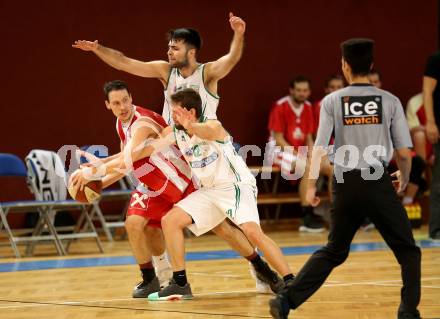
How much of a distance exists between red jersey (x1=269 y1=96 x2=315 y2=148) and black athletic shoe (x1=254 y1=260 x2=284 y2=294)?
586 cm

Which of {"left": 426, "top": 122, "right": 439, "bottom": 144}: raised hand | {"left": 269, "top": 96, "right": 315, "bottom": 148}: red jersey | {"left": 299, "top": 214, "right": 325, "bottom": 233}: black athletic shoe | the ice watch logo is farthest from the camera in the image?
{"left": 269, "top": 96, "right": 315, "bottom": 148}: red jersey

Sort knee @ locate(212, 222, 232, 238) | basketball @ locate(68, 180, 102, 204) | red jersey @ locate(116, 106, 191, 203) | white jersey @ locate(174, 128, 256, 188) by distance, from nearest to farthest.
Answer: white jersey @ locate(174, 128, 256, 188), basketball @ locate(68, 180, 102, 204), knee @ locate(212, 222, 232, 238), red jersey @ locate(116, 106, 191, 203)

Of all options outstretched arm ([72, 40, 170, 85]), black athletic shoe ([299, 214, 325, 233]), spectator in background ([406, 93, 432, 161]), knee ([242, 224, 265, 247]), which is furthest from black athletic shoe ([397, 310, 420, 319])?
spectator in background ([406, 93, 432, 161])

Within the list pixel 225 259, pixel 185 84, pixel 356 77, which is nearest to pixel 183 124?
pixel 185 84

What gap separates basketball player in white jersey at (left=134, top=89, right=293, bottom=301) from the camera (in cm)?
584

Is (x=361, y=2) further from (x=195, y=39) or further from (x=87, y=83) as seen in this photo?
(x=195, y=39)

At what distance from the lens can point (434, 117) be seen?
30.4ft

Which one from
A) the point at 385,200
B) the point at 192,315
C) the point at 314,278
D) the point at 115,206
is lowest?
the point at 115,206

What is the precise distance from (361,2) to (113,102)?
7440mm

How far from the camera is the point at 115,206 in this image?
39.0ft

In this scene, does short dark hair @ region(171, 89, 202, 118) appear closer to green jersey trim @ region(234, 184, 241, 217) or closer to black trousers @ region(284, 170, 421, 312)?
green jersey trim @ region(234, 184, 241, 217)

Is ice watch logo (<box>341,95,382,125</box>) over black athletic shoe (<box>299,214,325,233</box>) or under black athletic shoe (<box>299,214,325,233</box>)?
over

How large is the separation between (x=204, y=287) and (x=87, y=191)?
3.92 feet

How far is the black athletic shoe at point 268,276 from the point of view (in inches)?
240
